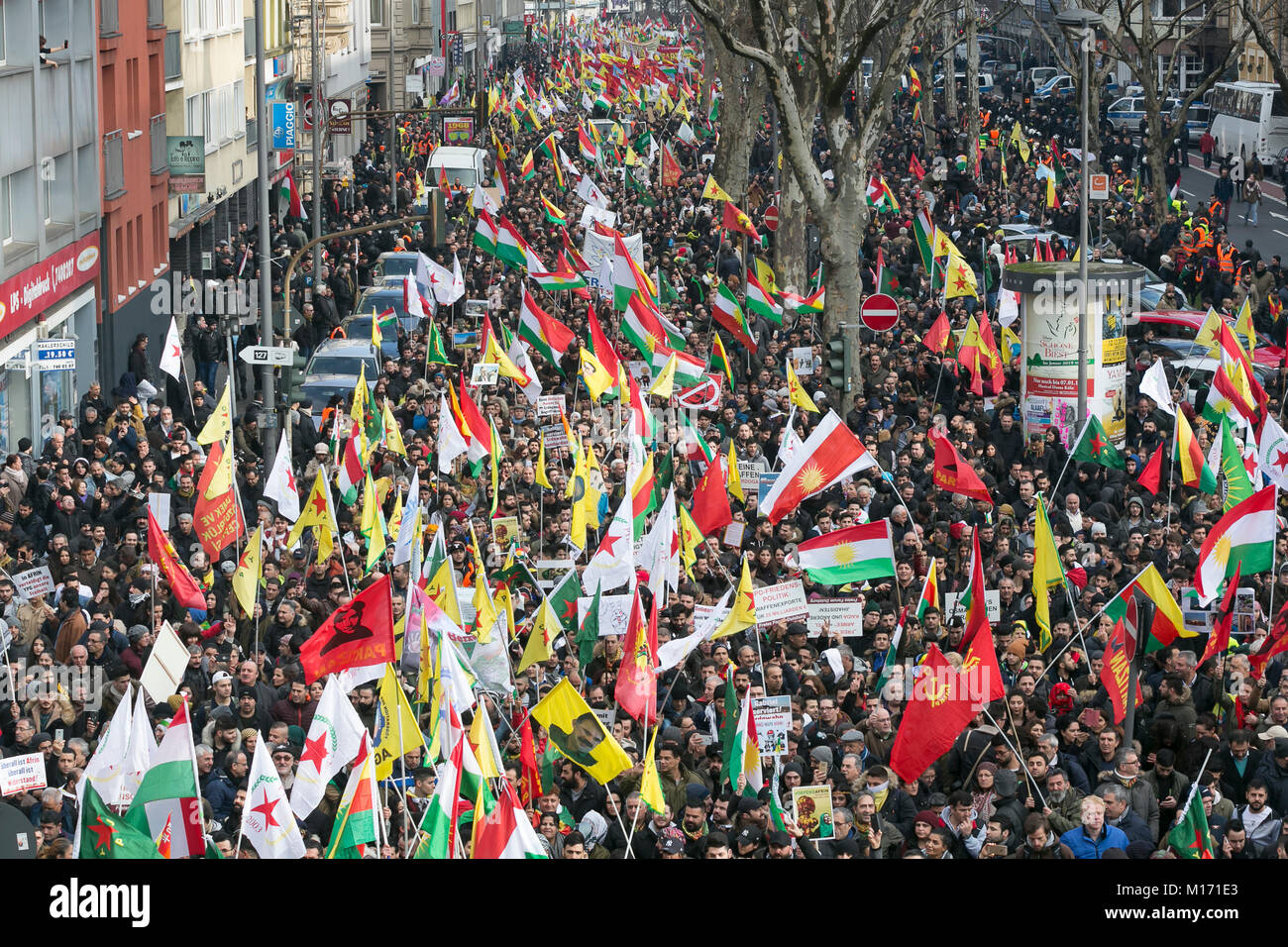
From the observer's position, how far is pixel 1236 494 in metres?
17.1

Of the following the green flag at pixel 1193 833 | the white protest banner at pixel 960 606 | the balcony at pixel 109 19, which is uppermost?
the balcony at pixel 109 19

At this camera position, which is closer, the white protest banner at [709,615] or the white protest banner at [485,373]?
the white protest banner at [709,615]

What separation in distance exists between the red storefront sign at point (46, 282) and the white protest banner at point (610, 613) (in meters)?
13.5

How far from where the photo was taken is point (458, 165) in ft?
158

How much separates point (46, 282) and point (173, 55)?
12845 mm

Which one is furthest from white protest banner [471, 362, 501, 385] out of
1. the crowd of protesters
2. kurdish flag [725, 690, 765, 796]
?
kurdish flag [725, 690, 765, 796]

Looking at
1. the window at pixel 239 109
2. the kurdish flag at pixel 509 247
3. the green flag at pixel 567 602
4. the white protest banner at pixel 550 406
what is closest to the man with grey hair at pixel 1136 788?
the green flag at pixel 567 602

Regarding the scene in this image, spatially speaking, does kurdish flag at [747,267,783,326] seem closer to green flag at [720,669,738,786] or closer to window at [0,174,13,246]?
window at [0,174,13,246]

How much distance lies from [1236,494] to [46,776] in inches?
390

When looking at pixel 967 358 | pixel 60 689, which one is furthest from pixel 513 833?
pixel 967 358

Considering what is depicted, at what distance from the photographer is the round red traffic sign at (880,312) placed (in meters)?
24.6

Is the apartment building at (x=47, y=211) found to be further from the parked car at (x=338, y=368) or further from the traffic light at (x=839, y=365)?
the traffic light at (x=839, y=365)

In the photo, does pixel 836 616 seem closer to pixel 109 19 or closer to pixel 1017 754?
pixel 1017 754

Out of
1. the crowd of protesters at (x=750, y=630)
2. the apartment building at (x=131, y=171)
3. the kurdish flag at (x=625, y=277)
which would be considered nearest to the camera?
the crowd of protesters at (x=750, y=630)
